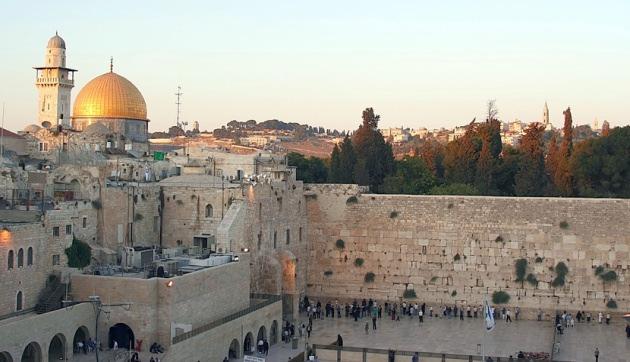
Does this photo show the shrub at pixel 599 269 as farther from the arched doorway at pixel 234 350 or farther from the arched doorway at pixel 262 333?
the arched doorway at pixel 234 350

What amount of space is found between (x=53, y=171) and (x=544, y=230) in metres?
16.6

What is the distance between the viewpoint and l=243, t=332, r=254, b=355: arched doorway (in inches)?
990

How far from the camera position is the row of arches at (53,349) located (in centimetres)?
1997

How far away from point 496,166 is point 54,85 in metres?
25.4

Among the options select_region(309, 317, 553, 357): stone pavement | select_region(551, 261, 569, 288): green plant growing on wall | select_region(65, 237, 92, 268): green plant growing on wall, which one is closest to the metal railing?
select_region(309, 317, 553, 357): stone pavement

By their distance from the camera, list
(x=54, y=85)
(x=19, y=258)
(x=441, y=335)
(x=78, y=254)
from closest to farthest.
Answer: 1. (x=19, y=258)
2. (x=78, y=254)
3. (x=441, y=335)
4. (x=54, y=85)

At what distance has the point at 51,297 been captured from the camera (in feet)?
73.4

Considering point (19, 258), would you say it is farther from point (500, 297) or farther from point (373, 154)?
point (373, 154)

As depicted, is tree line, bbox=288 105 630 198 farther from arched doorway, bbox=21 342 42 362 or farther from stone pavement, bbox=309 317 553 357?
arched doorway, bbox=21 342 42 362

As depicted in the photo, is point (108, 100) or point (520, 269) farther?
point (108, 100)

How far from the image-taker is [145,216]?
2841 cm

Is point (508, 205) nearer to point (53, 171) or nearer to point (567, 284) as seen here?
point (567, 284)

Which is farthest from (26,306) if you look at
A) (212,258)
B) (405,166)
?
(405,166)

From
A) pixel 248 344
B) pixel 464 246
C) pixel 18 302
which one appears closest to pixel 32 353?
pixel 18 302
